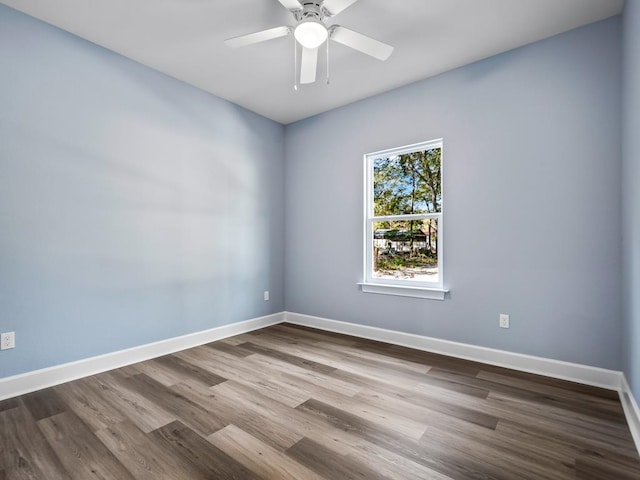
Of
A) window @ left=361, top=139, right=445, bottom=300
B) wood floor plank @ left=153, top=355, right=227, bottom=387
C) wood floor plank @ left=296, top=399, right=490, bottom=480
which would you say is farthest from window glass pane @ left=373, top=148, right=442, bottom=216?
wood floor plank @ left=153, top=355, right=227, bottom=387

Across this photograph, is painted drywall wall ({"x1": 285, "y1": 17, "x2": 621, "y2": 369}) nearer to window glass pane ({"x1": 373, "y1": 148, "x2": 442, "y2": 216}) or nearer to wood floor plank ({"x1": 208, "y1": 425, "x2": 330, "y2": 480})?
window glass pane ({"x1": 373, "y1": 148, "x2": 442, "y2": 216})

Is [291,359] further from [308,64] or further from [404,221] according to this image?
[308,64]

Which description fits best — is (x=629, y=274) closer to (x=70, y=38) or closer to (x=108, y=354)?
(x=108, y=354)

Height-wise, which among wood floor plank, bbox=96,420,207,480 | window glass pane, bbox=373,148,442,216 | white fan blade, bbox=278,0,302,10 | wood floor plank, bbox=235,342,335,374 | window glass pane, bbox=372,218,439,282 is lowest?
wood floor plank, bbox=235,342,335,374

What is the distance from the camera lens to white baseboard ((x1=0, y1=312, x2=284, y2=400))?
2234 millimetres

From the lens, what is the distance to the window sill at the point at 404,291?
3.09 meters

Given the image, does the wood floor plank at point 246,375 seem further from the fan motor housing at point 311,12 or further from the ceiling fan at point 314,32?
the fan motor housing at point 311,12

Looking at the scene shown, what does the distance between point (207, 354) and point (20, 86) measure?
2556 millimetres

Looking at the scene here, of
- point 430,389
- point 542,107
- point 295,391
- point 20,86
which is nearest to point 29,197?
point 20,86

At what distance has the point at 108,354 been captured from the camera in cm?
268

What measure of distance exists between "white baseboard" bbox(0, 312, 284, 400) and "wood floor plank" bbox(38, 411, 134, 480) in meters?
0.54

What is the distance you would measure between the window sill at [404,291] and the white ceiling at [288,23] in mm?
2097

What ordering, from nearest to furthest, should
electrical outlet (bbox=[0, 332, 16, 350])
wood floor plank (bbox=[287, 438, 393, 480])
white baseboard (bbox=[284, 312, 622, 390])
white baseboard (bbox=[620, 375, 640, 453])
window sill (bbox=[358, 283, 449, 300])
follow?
wood floor plank (bbox=[287, 438, 393, 480]) → white baseboard (bbox=[620, 375, 640, 453]) → electrical outlet (bbox=[0, 332, 16, 350]) → white baseboard (bbox=[284, 312, 622, 390]) → window sill (bbox=[358, 283, 449, 300])

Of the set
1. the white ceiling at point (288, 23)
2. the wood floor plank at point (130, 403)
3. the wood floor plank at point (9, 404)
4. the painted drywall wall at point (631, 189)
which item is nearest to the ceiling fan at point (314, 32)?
the white ceiling at point (288, 23)
